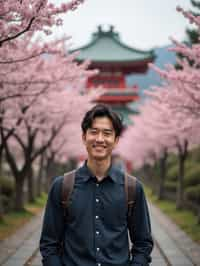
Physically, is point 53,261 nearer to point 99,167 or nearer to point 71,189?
point 71,189

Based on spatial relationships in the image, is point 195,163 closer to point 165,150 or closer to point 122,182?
point 165,150

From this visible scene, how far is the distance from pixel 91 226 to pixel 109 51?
177 feet

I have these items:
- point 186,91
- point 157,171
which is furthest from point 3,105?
point 157,171

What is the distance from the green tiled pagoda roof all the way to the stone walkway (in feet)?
119

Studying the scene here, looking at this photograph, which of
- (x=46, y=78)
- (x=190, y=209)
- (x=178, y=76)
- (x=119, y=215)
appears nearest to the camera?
(x=119, y=215)

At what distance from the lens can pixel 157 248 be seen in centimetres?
1096

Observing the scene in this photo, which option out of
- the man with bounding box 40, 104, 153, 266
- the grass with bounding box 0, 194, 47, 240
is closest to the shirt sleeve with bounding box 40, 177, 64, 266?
the man with bounding box 40, 104, 153, 266

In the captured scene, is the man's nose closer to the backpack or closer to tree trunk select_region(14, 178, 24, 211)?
the backpack

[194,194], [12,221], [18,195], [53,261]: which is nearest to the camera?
[53,261]

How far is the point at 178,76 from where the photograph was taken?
1174 centimetres

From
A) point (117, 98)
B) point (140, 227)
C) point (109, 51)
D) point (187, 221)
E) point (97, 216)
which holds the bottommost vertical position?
point (187, 221)

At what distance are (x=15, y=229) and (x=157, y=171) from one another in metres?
25.6

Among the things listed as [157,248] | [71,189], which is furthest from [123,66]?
[71,189]

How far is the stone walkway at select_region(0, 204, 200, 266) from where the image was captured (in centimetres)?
915
